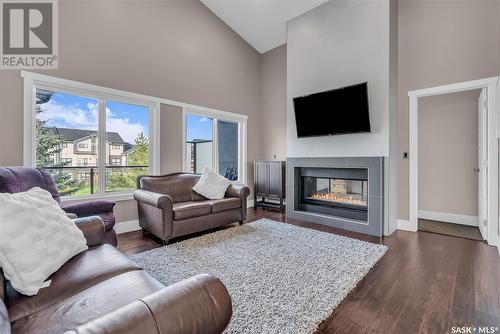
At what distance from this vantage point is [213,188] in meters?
3.87

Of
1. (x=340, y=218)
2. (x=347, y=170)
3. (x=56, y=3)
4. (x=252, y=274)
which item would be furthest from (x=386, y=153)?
(x=56, y=3)

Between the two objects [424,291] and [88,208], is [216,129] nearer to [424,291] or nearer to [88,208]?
[88,208]

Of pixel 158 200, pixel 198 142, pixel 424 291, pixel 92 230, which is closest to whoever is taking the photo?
pixel 92 230

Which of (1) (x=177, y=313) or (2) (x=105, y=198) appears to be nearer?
(1) (x=177, y=313)

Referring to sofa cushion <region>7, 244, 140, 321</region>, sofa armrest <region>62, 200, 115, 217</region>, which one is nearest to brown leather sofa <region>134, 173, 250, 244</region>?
sofa armrest <region>62, 200, 115, 217</region>

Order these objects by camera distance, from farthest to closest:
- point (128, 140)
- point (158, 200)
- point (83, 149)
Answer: point (128, 140) < point (83, 149) < point (158, 200)

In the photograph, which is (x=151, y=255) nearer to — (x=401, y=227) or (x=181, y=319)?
(x=181, y=319)

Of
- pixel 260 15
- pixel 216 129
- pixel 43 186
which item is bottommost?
pixel 43 186

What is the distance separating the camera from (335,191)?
4.14 metres

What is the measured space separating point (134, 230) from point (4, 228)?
8.62 ft

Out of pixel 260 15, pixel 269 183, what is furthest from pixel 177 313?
pixel 260 15

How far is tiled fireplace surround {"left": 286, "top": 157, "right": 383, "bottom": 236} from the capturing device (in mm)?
3367

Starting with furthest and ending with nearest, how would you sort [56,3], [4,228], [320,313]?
[56,3] → [320,313] → [4,228]

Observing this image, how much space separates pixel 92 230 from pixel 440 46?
4786 millimetres
